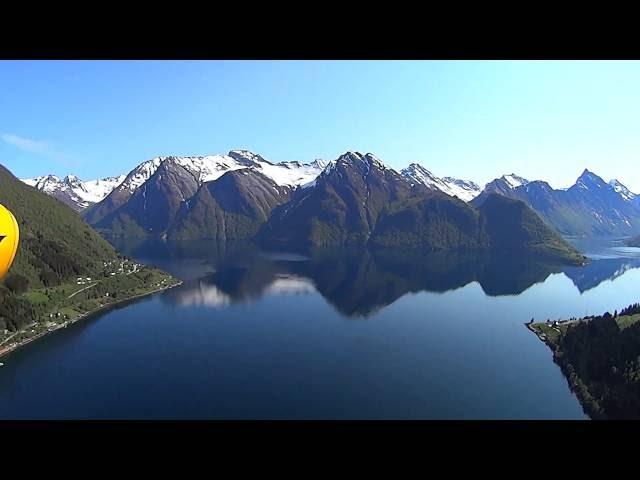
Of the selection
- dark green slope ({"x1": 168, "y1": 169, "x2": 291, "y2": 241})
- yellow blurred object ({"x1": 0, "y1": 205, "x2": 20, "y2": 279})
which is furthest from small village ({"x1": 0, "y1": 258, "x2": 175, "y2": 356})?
dark green slope ({"x1": 168, "y1": 169, "x2": 291, "y2": 241})

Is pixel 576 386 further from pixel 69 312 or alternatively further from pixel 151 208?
pixel 151 208

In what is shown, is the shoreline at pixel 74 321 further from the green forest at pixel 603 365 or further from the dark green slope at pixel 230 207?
the dark green slope at pixel 230 207

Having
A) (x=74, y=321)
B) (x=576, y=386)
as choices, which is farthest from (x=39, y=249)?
(x=576, y=386)

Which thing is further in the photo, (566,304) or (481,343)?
(566,304)

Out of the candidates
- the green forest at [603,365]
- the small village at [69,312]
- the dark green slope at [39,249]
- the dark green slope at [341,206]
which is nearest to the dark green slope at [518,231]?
the dark green slope at [341,206]

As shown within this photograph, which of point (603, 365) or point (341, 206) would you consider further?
→ point (341, 206)

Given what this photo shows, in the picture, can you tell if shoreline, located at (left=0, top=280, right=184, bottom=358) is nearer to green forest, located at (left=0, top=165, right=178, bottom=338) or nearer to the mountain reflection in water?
green forest, located at (left=0, top=165, right=178, bottom=338)

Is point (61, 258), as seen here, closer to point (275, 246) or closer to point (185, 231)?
point (275, 246)
